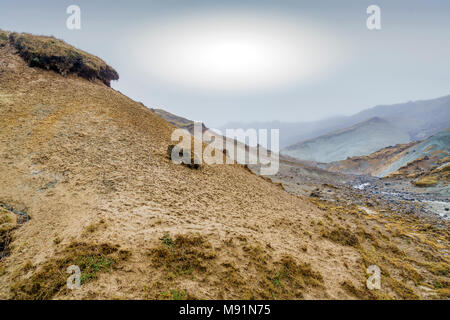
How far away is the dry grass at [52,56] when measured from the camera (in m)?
15.2

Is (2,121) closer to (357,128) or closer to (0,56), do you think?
(0,56)

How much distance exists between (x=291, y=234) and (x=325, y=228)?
8.28 ft

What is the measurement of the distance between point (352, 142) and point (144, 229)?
13678 centimetres

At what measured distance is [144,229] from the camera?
6500 millimetres

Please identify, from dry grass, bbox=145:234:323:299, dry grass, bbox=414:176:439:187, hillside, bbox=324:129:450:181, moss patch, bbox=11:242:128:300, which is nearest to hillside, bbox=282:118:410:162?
hillside, bbox=324:129:450:181

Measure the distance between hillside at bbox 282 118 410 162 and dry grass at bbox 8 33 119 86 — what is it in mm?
115189

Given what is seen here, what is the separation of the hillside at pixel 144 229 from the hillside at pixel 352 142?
361 ft

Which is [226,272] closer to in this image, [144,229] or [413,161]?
[144,229]

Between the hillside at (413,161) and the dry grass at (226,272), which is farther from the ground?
the hillside at (413,161)

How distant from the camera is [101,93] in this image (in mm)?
15727

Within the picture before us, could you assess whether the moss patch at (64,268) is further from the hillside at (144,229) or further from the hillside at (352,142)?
the hillside at (352,142)

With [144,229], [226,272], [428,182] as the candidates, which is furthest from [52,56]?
[428,182]

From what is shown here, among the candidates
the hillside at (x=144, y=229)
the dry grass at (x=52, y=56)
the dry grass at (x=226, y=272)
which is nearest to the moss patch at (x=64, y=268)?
the hillside at (x=144, y=229)

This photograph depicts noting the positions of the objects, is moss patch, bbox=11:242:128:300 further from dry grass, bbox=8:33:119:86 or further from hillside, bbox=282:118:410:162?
hillside, bbox=282:118:410:162
